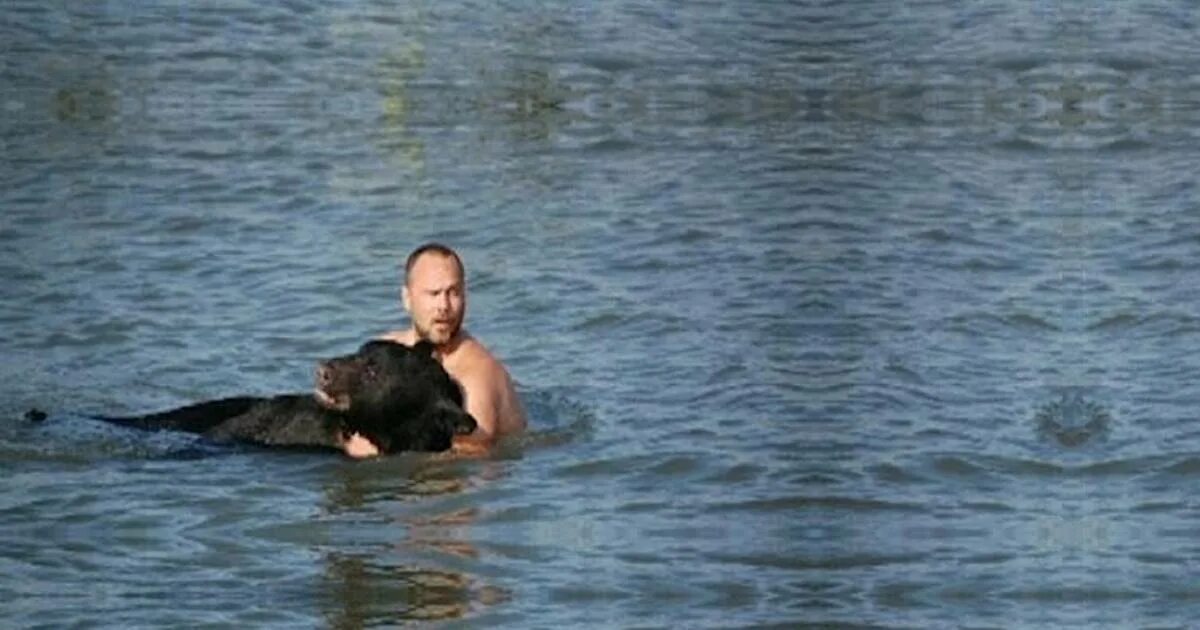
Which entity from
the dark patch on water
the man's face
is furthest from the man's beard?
the dark patch on water

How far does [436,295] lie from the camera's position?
1470 cm

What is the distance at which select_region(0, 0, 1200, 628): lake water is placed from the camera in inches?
490

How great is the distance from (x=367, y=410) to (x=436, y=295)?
2.50 feet

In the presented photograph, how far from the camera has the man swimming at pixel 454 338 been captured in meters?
14.6

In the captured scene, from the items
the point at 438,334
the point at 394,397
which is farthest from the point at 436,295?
the point at 394,397

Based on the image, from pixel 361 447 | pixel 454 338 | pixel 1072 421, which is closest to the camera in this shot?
pixel 361 447

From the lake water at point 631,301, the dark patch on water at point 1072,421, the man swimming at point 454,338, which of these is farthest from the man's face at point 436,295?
the dark patch on water at point 1072,421

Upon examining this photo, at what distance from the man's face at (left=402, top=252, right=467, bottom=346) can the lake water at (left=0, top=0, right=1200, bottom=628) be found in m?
0.61

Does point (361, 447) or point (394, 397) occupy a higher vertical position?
point (394, 397)

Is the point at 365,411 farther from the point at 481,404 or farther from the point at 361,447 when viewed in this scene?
the point at 481,404

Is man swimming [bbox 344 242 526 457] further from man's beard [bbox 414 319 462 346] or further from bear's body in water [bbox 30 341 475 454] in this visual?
bear's body in water [bbox 30 341 475 454]

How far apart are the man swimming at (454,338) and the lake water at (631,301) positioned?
0.17 m

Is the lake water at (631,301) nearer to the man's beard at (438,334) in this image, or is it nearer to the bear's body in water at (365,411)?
the bear's body in water at (365,411)

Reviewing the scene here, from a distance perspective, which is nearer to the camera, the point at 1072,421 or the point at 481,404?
the point at 481,404
